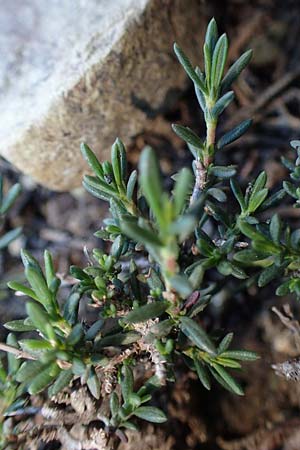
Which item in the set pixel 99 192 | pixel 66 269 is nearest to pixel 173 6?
pixel 99 192

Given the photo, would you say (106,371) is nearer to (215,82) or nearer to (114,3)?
(215,82)

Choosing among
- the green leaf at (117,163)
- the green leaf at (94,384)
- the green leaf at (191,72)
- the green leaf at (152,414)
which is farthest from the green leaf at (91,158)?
the green leaf at (152,414)

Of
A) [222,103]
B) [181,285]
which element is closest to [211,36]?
[222,103]

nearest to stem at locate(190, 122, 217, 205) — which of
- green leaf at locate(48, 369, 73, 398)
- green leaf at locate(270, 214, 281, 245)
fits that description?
green leaf at locate(270, 214, 281, 245)

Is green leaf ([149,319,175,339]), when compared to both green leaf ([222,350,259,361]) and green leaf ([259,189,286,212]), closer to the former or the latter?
green leaf ([222,350,259,361])

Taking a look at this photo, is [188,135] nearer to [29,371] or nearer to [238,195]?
[238,195]
